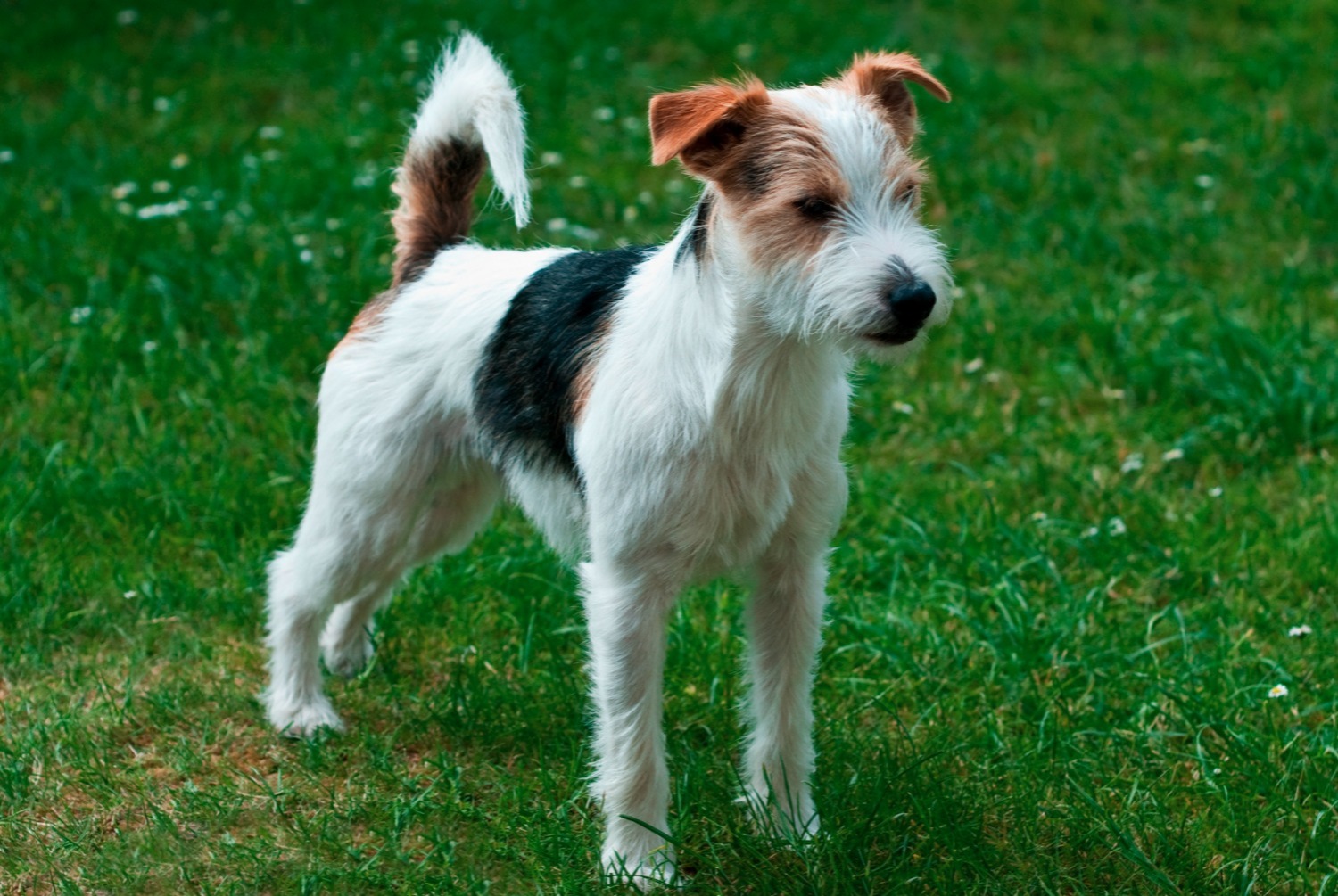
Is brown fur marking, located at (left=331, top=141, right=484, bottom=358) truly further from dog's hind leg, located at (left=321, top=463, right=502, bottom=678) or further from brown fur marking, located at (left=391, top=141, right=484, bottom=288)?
dog's hind leg, located at (left=321, top=463, right=502, bottom=678)

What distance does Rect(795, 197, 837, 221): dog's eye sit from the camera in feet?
9.29

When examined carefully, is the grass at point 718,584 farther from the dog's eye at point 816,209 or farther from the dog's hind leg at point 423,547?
the dog's eye at point 816,209

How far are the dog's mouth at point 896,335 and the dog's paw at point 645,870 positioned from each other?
1.21 meters

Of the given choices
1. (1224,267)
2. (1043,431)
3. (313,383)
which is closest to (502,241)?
(313,383)

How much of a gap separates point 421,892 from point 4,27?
720 cm

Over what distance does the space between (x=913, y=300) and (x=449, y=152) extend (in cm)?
159

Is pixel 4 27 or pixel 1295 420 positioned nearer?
pixel 1295 420

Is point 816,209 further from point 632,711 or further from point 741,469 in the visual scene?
point 632,711

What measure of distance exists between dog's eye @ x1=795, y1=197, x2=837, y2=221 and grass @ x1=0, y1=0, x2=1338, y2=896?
1339mm

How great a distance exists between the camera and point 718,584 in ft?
14.4

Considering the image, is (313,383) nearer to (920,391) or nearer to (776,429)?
(920,391)

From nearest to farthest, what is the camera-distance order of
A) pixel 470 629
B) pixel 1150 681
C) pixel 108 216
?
pixel 1150 681 < pixel 470 629 < pixel 108 216

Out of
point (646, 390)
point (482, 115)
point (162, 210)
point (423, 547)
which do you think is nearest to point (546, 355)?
point (646, 390)

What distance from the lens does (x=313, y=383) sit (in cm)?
541
